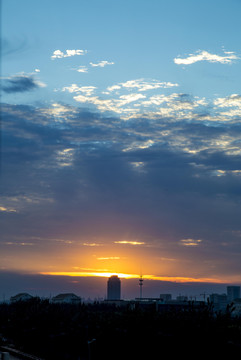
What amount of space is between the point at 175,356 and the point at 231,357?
160 inches

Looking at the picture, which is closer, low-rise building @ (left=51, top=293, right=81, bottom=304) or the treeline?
the treeline

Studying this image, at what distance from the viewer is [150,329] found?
33.6m

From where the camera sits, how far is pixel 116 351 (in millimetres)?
35156

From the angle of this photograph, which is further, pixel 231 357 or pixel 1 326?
pixel 1 326

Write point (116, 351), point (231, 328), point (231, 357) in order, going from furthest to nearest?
point (116, 351) < point (231, 328) < point (231, 357)

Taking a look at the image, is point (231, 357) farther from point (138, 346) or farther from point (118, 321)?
point (118, 321)

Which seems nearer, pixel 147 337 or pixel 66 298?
pixel 147 337

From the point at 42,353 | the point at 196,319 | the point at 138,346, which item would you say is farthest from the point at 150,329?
the point at 42,353

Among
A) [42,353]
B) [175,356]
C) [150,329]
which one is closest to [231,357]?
[175,356]

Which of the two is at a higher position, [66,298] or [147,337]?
[147,337]

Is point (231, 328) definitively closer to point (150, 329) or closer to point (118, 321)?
point (150, 329)

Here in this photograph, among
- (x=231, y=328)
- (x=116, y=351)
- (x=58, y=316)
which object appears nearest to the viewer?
(x=231, y=328)

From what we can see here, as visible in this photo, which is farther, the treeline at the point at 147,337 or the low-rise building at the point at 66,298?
the low-rise building at the point at 66,298

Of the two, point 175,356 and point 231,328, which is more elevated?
point 231,328
